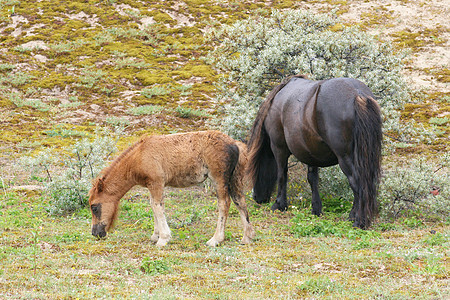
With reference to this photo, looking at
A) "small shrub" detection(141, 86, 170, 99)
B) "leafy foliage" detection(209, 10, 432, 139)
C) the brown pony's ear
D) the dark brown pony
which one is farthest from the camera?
"small shrub" detection(141, 86, 170, 99)

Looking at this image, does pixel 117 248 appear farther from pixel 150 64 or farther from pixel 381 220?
pixel 150 64

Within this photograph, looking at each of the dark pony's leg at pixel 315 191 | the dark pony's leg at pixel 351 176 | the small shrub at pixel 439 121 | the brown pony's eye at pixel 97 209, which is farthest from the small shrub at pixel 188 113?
the brown pony's eye at pixel 97 209

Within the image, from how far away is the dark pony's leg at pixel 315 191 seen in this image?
9.99m

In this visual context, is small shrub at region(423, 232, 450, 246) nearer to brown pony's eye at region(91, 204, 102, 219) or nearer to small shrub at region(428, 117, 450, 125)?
brown pony's eye at region(91, 204, 102, 219)

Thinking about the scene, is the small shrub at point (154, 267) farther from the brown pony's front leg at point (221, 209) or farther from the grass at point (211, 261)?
the brown pony's front leg at point (221, 209)

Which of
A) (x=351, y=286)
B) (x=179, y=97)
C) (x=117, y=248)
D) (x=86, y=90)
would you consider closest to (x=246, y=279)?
(x=351, y=286)

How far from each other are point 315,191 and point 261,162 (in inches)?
63.7

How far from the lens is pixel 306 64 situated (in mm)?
11641

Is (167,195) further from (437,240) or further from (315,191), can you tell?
(437,240)

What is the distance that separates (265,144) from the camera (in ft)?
36.4

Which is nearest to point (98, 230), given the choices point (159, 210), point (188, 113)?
point (159, 210)

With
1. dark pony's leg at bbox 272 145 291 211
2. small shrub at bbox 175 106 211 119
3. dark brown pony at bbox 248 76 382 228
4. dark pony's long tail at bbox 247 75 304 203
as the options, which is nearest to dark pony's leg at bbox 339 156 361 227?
dark brown pony at bbox 248 76 382 228

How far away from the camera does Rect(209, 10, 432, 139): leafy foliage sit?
1178 centimetres

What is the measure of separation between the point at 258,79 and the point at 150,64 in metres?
13.8
